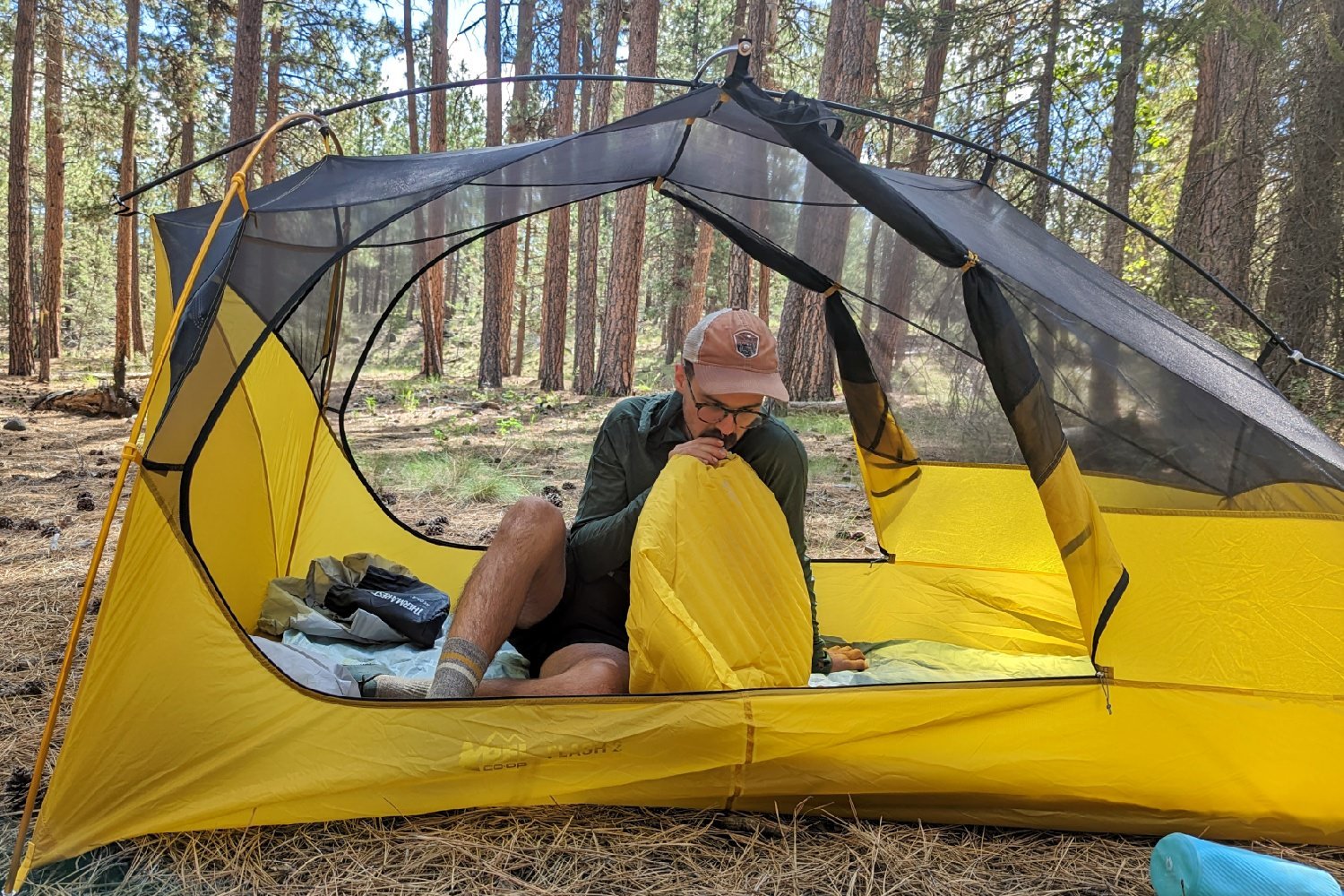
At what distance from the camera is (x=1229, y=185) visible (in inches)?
192

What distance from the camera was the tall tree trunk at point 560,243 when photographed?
35.4 ft

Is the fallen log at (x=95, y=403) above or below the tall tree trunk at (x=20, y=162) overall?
below

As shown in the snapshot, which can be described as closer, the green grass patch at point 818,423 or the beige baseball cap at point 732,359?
the beige baseball cap at point 732,359

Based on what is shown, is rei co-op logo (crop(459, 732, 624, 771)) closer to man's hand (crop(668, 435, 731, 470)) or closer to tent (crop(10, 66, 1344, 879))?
tent (crop(10, 66, 1344, 879))

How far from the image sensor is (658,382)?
1455 centimetres

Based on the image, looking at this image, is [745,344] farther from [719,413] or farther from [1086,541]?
[1086,541]

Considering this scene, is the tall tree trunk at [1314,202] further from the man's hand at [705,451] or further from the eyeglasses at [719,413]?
the man's hand at [705,451]

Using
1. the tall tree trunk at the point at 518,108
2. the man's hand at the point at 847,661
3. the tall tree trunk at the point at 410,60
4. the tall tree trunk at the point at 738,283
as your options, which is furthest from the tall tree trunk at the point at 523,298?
the man's hand at the point at 847,661

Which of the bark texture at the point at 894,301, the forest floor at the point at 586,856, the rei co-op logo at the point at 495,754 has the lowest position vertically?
the forest floor at the point at 586,856

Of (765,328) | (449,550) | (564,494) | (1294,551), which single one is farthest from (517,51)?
(1294,551)

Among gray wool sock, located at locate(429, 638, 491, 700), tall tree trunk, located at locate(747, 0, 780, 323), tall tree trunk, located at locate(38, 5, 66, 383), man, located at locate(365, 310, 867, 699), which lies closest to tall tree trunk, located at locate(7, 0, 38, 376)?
tall tree trunk, located at locate(38, 5, 66, 383)

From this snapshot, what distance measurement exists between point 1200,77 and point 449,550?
20.3ft

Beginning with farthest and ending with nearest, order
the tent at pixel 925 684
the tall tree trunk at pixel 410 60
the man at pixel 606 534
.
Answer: the tall tree trunk at pixel 410 60 < the man at pixel 606 534 < the tent at pixel 925 684

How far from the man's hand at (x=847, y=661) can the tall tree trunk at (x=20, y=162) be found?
1083 centimetres
